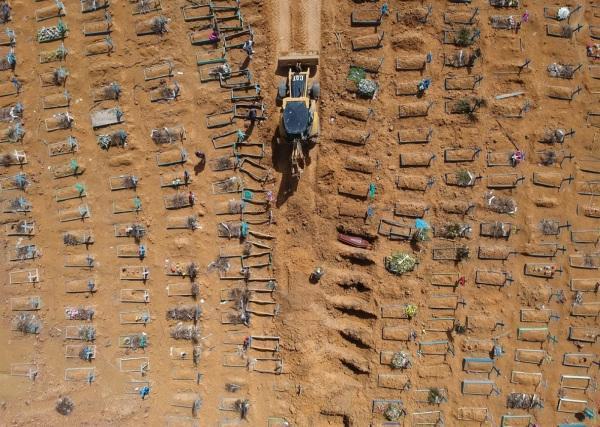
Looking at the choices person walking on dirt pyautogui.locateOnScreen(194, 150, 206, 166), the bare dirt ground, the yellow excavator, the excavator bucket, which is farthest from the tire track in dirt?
person walking on dirt pyautogui.locateOnScreen(194, 150, 206, 166)

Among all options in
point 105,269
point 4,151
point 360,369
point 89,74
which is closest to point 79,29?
point 89,74

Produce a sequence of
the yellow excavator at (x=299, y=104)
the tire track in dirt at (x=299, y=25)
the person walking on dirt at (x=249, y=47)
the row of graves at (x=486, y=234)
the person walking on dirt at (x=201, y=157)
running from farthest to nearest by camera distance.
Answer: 1. the person walking on dirt at (x=201, y=157)
2. the person walking on dirt at (x=249, y=47)
3. the tire track in dirt at (x=299, y=25)
4. the row of graves at (x=486, y=234)
5. the yellow excavator at (x=299, y=104)

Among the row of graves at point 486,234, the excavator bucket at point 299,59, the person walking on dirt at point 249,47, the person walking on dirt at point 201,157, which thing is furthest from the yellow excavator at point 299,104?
the person walking on dirt at point 201,157

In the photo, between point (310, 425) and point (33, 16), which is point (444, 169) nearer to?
point (310, 425)

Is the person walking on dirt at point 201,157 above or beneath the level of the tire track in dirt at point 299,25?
beneath

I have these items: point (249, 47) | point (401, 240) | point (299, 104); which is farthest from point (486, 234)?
point (249, 47)

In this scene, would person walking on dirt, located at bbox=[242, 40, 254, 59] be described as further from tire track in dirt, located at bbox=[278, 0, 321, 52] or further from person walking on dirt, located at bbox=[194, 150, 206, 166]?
person walking on dirt, located at bbox=[194, 150, 206, 166]

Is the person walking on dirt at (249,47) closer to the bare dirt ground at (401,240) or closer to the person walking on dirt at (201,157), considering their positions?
the bare dirt ground at (401,240)

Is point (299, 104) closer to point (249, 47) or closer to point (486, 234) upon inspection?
point (249, 47)
